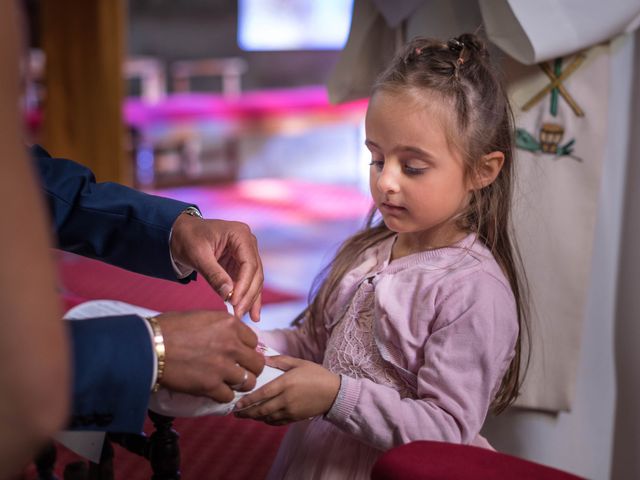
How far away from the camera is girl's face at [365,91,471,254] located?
4.25 ft

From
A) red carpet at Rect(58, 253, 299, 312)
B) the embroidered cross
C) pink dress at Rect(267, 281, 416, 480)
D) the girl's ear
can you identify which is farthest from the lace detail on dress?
red carpet at Rect(58, 253, 299, 312)

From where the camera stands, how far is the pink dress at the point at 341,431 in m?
1.32

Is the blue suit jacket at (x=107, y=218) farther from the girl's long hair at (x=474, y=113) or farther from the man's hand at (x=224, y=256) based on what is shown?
the girl's long hair at (x=474, y=113)

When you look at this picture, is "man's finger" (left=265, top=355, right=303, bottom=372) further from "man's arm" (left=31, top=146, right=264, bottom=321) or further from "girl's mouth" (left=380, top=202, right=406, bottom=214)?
"girl's mouth" (left=380, top=202, right=406, bottom=214)

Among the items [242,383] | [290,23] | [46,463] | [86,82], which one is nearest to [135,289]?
[86,82]

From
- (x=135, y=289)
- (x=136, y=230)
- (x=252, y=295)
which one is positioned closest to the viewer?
(x=252, y=295)

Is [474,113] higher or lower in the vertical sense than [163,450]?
higher

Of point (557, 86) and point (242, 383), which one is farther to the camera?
point (557, 86)

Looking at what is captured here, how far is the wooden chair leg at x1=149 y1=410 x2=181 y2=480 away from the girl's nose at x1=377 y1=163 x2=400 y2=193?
493 mm

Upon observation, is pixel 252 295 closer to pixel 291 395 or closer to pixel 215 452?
pixel 291 395

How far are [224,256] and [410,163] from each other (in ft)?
1.16

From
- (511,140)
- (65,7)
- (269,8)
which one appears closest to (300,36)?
(269,8)

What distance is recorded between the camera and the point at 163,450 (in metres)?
1.31

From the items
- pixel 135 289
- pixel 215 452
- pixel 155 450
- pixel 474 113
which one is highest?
pixel 474 113
